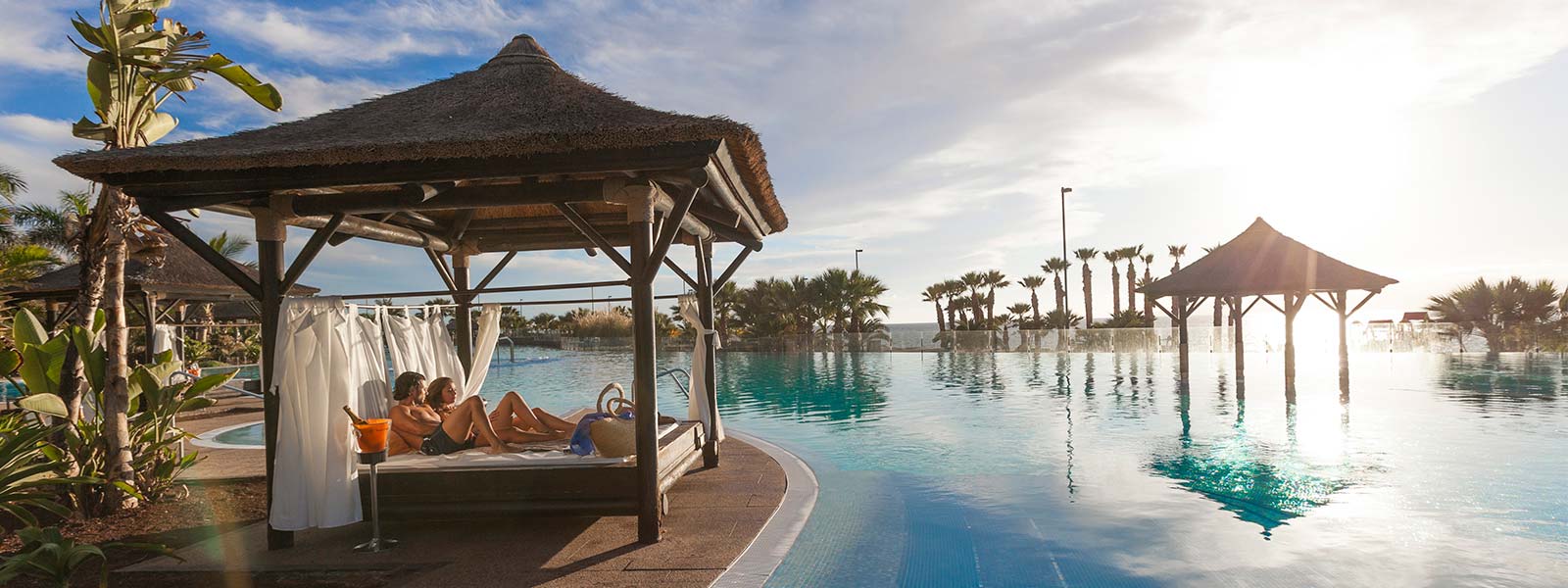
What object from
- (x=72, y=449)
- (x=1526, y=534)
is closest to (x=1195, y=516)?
(x=1526, y=534)

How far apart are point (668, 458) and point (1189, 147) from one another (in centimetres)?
1010

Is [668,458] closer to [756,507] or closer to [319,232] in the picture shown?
[756,507]

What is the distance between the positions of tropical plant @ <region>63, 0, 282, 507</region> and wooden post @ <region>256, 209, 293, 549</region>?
1.99m

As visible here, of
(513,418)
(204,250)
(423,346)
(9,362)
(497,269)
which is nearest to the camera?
(204,250)

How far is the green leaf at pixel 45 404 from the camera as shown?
19.7ft

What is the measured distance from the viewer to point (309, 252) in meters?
5.82

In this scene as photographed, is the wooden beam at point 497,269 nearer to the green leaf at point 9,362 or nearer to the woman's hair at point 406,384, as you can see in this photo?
the woman's hair at point 406,384

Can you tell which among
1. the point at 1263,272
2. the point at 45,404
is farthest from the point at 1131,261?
the point at 45,404

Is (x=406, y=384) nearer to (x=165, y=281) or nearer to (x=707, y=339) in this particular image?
(x=707, y=339)

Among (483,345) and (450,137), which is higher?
(450,137)

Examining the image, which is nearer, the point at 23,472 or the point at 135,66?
the point at 23,472

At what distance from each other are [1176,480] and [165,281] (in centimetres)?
1644

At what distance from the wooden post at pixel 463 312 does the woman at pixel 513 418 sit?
1.88 m

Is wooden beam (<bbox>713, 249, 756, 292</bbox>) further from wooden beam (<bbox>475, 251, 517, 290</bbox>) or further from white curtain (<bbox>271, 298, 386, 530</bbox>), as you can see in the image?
white curtain (<bbox>271, 298, 386, 530</bbox>)
